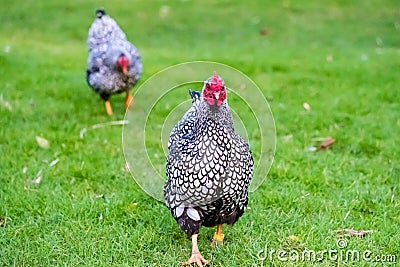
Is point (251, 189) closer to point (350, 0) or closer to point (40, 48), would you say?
point (40, 48)

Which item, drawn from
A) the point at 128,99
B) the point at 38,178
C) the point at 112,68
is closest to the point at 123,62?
the point at 112,68

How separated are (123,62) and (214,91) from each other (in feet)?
9.73

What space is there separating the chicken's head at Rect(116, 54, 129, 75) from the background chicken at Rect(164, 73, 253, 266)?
2.63 meters

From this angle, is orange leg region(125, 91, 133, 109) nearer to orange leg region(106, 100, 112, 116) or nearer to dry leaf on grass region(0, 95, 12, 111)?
orange leg region(106, 100, 112, 116)

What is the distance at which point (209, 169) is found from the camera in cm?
277

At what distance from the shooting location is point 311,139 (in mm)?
4957

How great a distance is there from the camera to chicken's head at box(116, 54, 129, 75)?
5469 millimetres

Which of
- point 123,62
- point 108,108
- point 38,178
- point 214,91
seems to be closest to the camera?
point 214,91

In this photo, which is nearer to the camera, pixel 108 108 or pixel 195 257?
pixel 195 257

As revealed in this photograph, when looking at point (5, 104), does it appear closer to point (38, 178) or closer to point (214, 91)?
point (38, 178)

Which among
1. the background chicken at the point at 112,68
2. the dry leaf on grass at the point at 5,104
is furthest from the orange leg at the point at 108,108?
the dry leaf on grass at the point at 5,104

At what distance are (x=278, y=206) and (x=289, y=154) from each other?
0.93m
